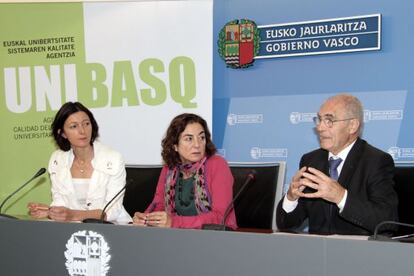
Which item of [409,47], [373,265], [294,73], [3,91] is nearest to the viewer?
[373,265]

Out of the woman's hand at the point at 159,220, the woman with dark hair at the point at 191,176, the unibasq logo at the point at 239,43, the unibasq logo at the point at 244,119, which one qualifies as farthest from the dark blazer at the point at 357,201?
the unibasq logo at the point at 239,43

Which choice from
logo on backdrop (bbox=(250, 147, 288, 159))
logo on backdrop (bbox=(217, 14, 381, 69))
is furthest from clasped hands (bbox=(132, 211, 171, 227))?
logo on backdrop (bbox=(217, 14, 381, 69))

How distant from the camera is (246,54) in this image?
416 centimetres

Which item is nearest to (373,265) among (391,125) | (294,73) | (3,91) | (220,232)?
(220,232)

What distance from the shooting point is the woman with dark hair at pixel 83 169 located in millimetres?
3400

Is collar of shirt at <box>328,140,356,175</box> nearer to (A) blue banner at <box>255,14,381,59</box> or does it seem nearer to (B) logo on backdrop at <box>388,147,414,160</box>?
(B) logo on backdrop at <box>388,147,414,160</box>

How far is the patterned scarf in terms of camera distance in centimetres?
306

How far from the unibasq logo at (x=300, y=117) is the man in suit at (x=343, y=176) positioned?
100 centimetres

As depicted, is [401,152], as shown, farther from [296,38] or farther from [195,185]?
[195,185]

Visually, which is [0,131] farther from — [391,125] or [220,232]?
[220,232]

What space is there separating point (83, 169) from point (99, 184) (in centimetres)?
18

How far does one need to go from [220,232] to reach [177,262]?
192mm

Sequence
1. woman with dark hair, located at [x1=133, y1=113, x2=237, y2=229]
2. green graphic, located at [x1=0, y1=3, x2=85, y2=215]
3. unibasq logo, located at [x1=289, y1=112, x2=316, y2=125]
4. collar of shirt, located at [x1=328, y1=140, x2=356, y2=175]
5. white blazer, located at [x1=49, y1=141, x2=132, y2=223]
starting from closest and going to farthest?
collar of shirt, located at [x1=328, y1=140, x2=356, y2=175] → woman with dark hair, located at [x1=133, y1=113, x2=237, y2=229] → white blazer, located at [x1=49, y1=141, x2=132, y2=223] → unibasq logo, located at [x1=289, y1=112, x2=316, y2=125] → green graphic, located at [x1=0, y1=3, x2=85, y2=215]

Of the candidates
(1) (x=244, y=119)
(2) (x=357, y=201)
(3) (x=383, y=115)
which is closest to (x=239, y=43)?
(1) (x=244, y=119)
